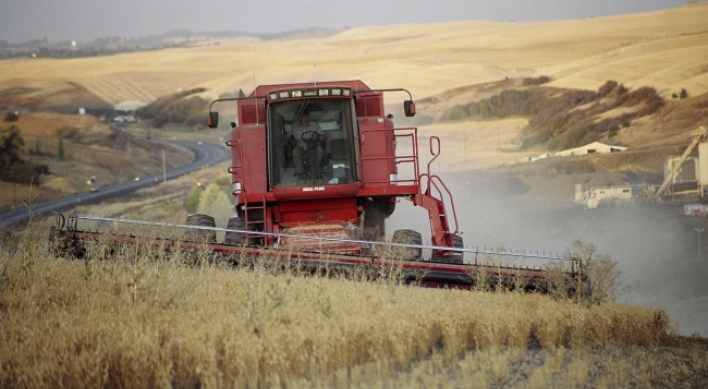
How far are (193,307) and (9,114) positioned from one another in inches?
1412

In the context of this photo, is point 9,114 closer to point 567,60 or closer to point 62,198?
point 62,198

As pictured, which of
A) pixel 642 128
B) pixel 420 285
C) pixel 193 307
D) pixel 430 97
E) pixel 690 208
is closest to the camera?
pixel 193 307

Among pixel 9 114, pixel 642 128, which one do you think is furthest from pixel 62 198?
pixel 642 128

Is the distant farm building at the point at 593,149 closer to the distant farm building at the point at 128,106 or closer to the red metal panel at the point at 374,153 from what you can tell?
the red metal panel at the point at 374,153

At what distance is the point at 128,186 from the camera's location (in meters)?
46.8

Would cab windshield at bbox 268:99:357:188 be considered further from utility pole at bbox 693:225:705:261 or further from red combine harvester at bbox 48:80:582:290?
utility pole at bbox 693:225:705:261

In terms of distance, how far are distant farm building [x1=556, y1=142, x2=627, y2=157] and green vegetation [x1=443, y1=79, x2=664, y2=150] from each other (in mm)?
305

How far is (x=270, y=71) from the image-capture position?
37719mm

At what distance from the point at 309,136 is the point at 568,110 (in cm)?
2007

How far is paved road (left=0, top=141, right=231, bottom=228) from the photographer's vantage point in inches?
1529

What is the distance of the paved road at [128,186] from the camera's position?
38844 millimetres

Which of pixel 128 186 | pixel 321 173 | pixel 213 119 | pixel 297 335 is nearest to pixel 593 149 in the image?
pixel 321 173

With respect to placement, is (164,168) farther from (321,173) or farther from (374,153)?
(321,173)

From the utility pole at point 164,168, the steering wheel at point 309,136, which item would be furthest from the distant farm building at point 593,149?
the utility pole at point 164,168
